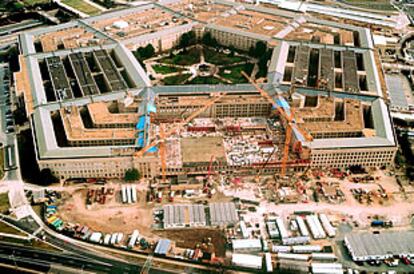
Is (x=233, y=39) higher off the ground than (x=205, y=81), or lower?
higher

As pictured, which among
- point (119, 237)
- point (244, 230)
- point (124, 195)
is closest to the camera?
point (119, 237)

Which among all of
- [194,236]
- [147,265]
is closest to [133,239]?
[147,265]

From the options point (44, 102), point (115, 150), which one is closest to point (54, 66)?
point (44, 102)

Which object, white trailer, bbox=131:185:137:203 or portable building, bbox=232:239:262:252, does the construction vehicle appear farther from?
portable building, bbox=232:239:262:252

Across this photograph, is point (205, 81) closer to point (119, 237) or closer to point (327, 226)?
point (327, 226)

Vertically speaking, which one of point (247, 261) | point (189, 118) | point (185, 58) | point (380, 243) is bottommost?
point (247, 261)

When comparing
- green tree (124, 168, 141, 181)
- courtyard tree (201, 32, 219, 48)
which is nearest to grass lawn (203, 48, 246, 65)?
courtyard tree (201, 32, 219, 48)

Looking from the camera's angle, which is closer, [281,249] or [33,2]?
[281,249]
